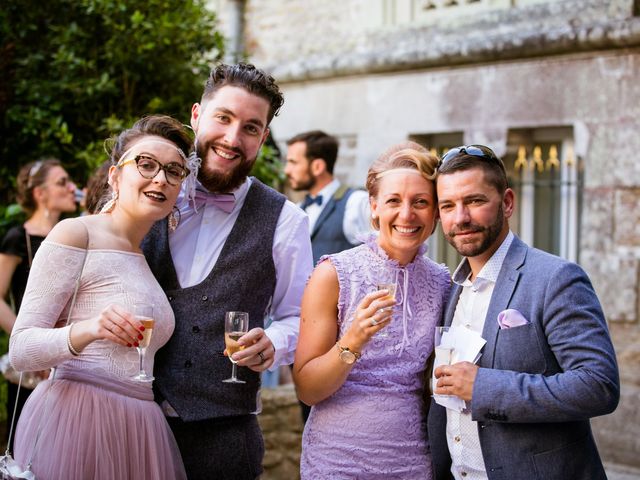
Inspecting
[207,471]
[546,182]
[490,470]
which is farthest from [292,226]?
[546,182]

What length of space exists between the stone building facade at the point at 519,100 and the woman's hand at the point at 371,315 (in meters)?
4.08

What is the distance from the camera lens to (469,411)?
110 inches

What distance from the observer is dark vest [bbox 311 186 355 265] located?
5859 mm

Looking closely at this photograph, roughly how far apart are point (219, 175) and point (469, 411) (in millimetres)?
1324

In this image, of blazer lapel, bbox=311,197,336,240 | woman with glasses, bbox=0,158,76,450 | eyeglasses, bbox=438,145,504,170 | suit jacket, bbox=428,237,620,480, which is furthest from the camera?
blazer lapel, bbox=311,197,336,240

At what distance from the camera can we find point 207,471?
3.09 metres

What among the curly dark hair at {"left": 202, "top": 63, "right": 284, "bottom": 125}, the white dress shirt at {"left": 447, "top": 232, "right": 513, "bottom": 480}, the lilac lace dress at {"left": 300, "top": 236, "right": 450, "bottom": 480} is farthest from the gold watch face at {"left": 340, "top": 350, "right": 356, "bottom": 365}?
the curly dark hair at {"left": 202, "top": 63, "right": 284, "bottom": 125}

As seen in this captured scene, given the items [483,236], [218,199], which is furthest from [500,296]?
[218,199]

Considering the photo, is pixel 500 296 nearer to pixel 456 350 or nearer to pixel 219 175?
pixel 456 350

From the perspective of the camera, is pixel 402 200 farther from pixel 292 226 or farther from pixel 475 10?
pixel 475 10

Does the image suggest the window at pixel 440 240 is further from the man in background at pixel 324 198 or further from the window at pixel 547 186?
the man in background at pixel 324 198

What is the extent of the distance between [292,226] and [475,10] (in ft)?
14.9

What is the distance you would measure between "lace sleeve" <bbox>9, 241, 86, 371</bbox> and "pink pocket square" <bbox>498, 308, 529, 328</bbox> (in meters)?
1.45

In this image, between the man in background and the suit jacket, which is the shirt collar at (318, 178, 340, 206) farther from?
the suit jacket
